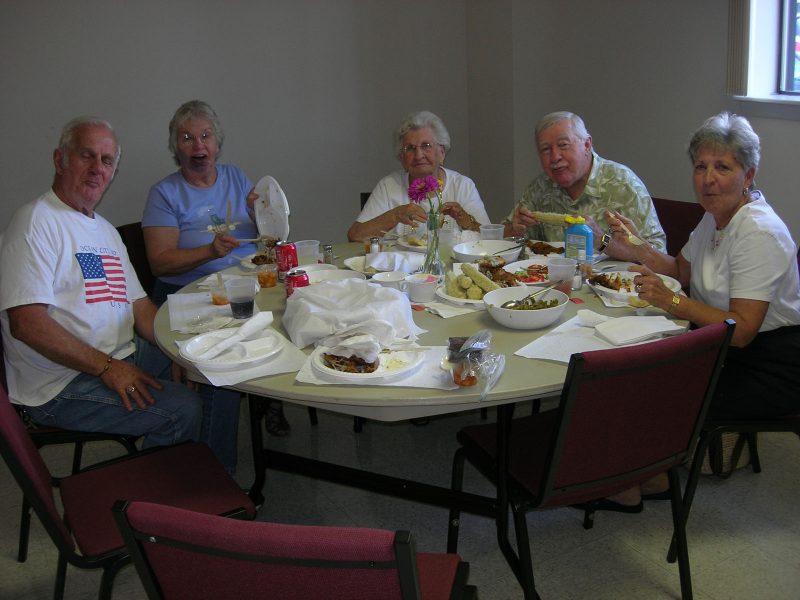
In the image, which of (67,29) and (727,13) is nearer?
→ (727,13)

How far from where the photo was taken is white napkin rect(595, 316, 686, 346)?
181 cm

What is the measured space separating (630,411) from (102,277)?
1693 mm

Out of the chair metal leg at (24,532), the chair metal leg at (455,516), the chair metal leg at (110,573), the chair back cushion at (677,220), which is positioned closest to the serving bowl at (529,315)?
the chair metal leg at (455,516)

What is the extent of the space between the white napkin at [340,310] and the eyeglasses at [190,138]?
1.37 meters

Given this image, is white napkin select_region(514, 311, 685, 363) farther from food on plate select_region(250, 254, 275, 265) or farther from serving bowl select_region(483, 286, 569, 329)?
food on plate select_region(250, 254, 275, 265)

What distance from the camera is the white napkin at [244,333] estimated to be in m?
1.81

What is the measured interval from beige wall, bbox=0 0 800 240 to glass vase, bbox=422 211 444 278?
5.88 feet

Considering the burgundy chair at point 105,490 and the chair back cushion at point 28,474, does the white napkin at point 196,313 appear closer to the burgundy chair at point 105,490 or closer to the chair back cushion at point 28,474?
the burgundy chair at point 105,490

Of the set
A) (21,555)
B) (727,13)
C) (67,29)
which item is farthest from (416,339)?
(67,29)

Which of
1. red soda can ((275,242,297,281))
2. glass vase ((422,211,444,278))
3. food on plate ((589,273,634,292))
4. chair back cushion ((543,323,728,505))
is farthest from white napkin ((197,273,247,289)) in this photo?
chair back cushion ((543,323,728,505))

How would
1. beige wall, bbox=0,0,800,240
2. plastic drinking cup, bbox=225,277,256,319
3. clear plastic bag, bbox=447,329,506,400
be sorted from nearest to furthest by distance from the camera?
1. clear plastic bag, bbox=447,329,506,400
2. plastic drinking cup, bbox=225,277,256,319
3. beige wall, bbox=0,0,800,240

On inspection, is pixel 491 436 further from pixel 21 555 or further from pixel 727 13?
pixel 727 13

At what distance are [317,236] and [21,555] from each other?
279cm

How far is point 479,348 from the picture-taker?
1.65m
